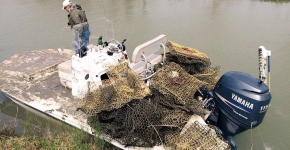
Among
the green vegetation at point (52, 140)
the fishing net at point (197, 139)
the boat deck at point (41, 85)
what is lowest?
the green vegetation at point (52, 140)

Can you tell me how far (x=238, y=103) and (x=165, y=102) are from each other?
3.52ft

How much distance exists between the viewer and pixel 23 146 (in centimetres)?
448

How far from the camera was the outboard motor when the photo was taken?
12.7ft

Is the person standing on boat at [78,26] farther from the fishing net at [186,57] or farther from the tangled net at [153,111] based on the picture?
the fishing net at [186,57]

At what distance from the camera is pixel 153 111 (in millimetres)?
4020

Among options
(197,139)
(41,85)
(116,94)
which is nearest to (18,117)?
(41,85)

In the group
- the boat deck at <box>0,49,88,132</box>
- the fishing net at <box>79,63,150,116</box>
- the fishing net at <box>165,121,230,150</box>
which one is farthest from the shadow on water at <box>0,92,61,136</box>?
the fishing net at <box>165,121,230,150</box>

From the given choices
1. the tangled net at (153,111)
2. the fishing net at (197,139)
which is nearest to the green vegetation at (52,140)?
the tangled net at (153,111)

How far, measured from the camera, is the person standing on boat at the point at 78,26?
549cm

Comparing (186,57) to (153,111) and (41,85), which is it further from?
(41,85)

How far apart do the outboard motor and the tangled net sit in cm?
28

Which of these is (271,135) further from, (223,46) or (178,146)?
(223,46)

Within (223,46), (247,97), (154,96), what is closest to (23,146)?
(154,96)

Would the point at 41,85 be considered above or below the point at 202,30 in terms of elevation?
below
